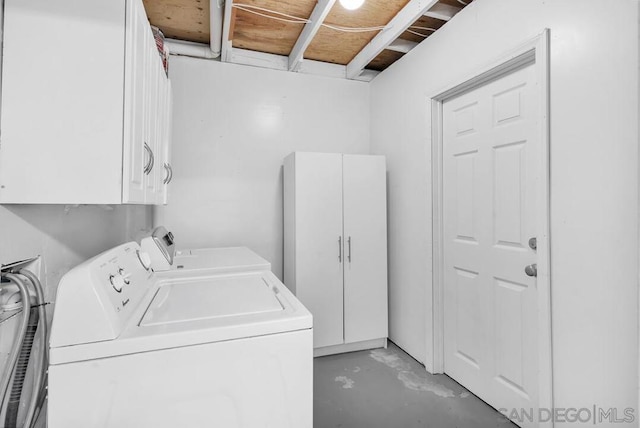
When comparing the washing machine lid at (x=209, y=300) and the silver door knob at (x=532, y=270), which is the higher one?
the silver door knob at (x=532, y=270)

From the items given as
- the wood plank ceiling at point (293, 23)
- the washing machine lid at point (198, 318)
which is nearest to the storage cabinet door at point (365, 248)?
the wood plank ceiling at point (293, 23)

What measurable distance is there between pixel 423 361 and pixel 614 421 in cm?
131

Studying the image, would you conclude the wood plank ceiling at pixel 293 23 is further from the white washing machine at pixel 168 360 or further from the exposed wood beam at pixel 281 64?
the white washing machine at pixel 168 360

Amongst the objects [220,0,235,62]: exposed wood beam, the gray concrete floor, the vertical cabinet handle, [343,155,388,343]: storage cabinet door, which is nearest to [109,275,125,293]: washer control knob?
the vertical cabinet handle

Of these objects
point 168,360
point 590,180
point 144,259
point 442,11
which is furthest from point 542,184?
point 144,259

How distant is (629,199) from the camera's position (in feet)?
4.26

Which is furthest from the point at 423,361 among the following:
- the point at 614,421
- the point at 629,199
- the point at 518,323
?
the point at 629,199

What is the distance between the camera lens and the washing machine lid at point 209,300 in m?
1.15

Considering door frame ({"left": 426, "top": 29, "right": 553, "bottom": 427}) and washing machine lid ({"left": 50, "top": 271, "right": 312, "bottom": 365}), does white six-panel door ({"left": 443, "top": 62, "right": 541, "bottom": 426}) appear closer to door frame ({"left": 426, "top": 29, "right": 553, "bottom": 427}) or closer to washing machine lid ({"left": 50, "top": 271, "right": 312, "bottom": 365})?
door frame ({"left": 426, "top": 29, "right": 553, "bottom": 427})

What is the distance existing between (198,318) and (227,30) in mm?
2132

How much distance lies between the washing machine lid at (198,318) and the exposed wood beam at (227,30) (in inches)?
68.2

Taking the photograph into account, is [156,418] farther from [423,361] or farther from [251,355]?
[423,361]

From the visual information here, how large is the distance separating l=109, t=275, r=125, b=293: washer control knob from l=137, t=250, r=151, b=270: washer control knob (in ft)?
1.20

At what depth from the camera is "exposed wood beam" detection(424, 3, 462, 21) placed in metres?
2.23
